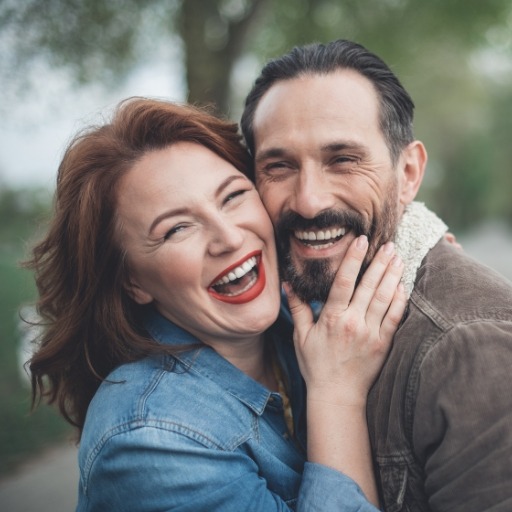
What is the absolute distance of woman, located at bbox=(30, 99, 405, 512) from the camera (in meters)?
1.89

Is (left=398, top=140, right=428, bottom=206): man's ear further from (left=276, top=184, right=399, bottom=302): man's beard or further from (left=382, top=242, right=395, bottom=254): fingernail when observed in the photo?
(left=382, top=242, right=395, bottom=254): fingernail

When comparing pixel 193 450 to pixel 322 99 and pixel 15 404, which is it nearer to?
pixel 322 99

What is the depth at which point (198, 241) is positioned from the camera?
218 centimetres

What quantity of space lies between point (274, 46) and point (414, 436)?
394 inches

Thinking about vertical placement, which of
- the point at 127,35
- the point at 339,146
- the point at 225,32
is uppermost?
the point at 225,32

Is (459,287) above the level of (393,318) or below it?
above

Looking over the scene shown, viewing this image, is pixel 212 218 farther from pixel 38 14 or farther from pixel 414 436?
pixel 38 14

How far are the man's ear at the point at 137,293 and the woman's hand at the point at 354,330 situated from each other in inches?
26.8

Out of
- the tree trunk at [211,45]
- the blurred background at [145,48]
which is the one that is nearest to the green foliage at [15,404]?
the blurred background at [145,48]

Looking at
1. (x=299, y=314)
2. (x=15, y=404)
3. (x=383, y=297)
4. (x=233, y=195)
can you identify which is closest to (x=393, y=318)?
(x=383, y=297)

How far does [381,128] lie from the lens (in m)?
2.34

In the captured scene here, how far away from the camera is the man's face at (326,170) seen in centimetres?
224

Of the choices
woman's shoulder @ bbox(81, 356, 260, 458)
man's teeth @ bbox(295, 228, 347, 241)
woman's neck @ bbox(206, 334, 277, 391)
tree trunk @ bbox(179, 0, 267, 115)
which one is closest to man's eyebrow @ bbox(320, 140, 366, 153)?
man's teeth @ bbox(295, 228, 347, 241)

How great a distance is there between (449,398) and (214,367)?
1.00m
